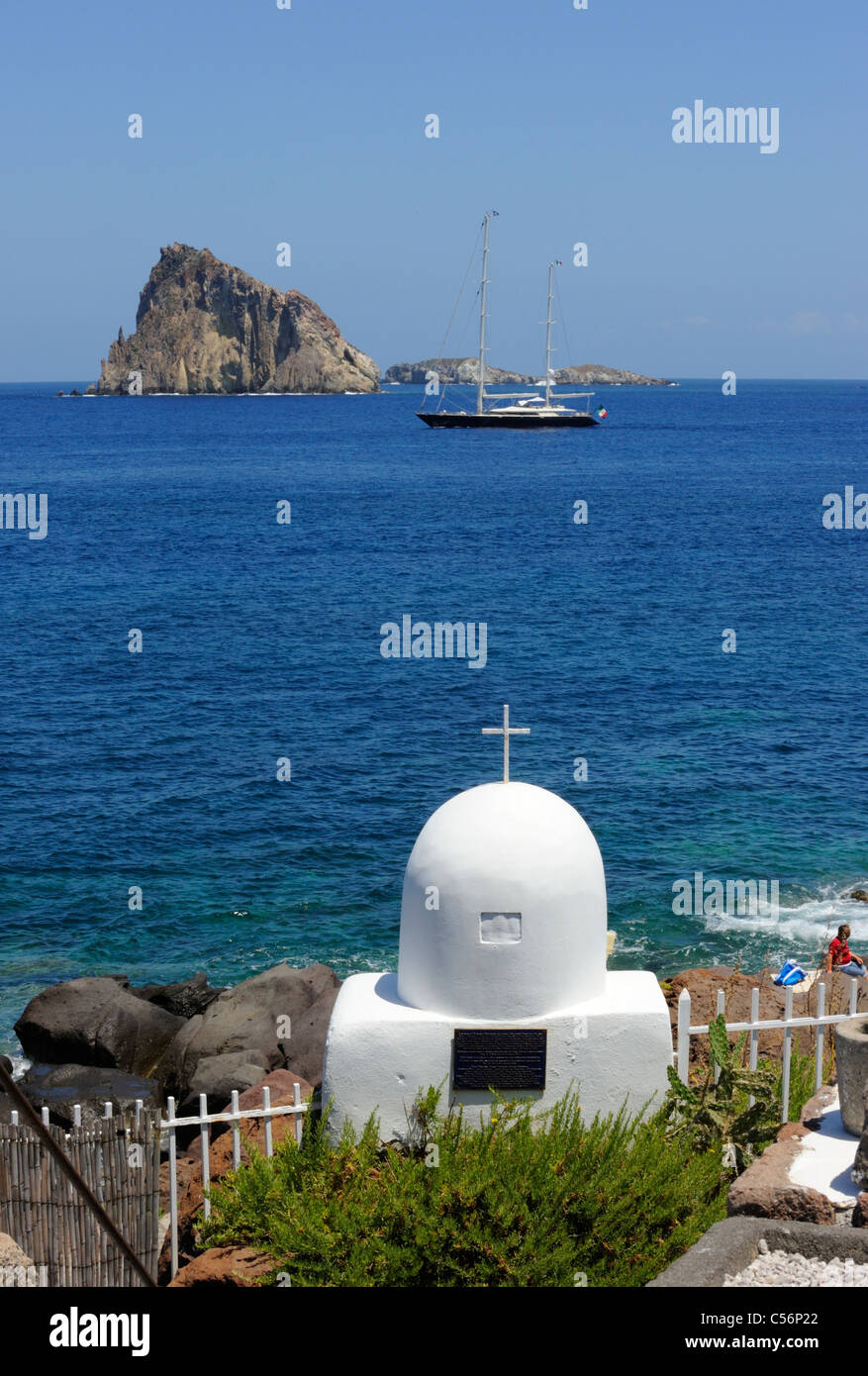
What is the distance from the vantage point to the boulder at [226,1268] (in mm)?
8336

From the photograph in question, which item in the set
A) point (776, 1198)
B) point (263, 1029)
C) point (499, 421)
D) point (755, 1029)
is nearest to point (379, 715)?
point (263, 1029)

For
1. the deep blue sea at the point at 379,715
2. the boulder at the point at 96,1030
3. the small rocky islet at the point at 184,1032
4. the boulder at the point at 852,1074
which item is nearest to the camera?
the boulder at the point at 852,1074

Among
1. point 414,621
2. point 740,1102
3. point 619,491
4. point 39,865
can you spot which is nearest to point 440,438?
point 619,491

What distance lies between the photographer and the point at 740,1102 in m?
9.28

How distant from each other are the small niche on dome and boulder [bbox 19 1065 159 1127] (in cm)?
681

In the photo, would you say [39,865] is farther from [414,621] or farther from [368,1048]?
[414,621]

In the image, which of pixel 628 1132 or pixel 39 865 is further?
pixel 39 865

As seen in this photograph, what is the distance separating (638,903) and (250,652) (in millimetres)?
20801

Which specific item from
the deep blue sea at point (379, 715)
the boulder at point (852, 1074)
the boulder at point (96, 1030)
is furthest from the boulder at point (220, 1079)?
the boulder at point (852, 1074)

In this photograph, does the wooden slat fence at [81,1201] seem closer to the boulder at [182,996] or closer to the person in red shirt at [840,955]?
the person in red shirt at [840,955]

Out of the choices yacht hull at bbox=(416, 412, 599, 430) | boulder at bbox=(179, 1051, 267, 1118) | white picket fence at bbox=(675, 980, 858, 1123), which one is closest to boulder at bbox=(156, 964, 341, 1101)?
boulder at bbox=(179, 1051, 267, 1118)

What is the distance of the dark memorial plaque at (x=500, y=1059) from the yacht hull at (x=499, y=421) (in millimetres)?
123450

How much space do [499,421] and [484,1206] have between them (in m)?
126

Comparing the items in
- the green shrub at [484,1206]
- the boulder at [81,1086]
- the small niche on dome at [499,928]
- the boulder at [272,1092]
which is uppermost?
the small niche on dome at [499,928]
